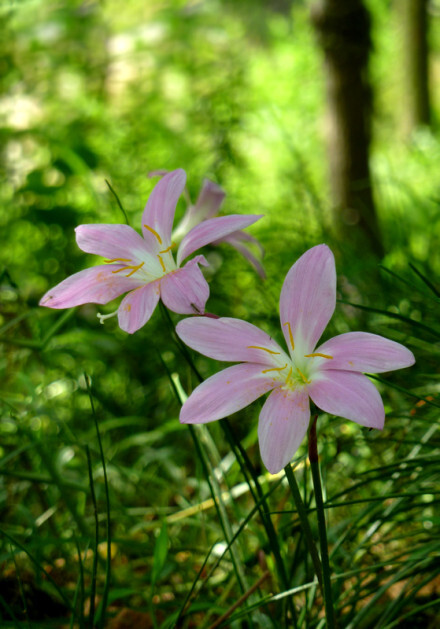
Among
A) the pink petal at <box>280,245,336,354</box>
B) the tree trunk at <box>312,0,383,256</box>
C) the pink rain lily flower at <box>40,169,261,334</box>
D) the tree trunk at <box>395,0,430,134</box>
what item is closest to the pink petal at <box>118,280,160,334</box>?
the pink rain lily flower at <box>40,169,261,334</box>

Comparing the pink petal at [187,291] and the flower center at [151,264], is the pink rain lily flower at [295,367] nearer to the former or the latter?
the pink petal at [187,291]

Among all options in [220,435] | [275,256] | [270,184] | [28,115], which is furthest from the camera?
[270,184]

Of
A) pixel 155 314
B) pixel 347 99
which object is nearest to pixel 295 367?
pixel 155 314

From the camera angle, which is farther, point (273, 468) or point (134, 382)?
point (134, 382)

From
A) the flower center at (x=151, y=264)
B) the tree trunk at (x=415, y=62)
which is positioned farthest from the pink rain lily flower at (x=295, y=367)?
the tree trunk at (x=415, y=62)

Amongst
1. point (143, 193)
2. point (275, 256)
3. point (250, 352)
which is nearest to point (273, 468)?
point (250, 352)

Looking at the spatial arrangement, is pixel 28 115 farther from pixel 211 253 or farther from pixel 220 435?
pixel 220 435

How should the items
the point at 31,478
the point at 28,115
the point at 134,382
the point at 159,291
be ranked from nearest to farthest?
1. the point at 159,291
2. the point at 31,478
3. the point at 134,382
4. the point at 28,115
